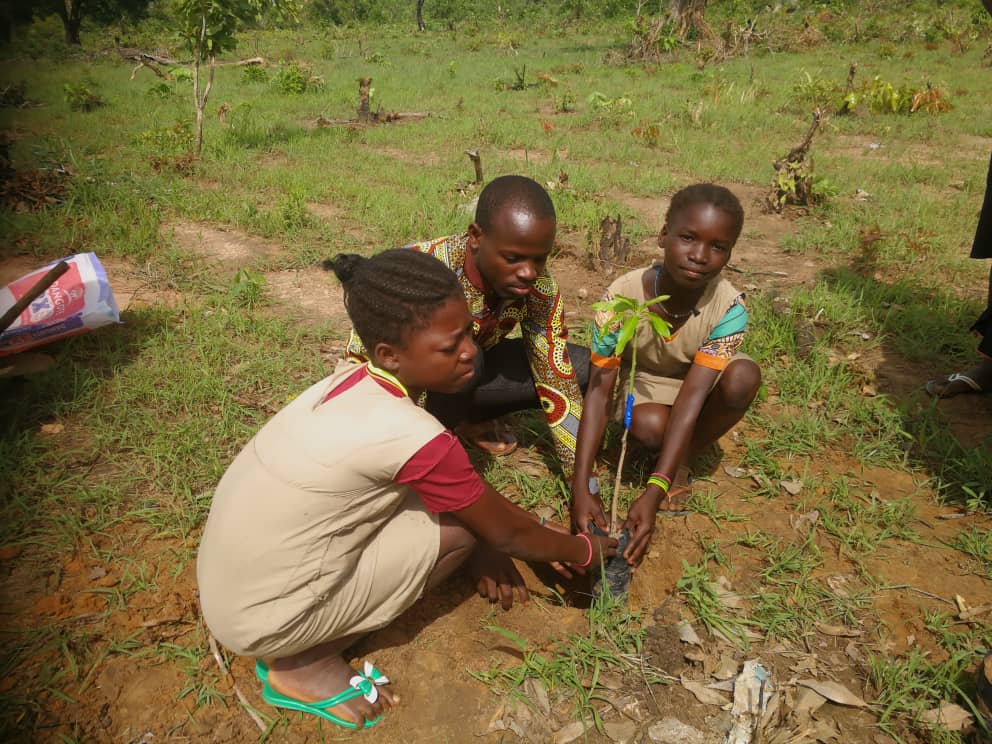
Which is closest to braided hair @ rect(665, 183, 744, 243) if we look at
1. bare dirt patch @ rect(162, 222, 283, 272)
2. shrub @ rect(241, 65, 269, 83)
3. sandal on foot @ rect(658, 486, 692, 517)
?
sandal on foot @ rect(658, 486, 692, 517)

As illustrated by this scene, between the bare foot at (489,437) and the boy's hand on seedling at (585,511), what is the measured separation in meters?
0.65

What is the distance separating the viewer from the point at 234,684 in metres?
1.76

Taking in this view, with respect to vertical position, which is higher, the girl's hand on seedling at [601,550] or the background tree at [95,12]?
the background tree at [95,12]

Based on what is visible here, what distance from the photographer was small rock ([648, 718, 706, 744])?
1.62 meters

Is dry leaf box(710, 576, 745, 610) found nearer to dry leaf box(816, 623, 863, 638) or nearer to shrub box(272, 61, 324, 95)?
dry leaf box(816, 623, 863, 638)

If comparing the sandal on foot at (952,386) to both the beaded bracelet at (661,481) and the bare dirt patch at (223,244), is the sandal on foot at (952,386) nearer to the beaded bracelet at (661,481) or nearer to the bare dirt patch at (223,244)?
the beaded bracelet at (661,481)

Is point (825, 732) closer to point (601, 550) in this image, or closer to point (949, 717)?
point (949, 717)

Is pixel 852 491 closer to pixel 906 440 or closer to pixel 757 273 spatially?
pixel 906 440

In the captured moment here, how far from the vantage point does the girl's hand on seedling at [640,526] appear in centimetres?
201

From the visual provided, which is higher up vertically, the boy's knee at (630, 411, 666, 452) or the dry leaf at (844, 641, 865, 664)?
the boy's knee at (630, 411, 666, 452)

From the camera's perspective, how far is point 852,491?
8.11ft

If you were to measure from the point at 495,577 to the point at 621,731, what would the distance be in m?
0.58

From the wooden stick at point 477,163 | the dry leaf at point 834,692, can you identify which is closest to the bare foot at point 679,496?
A: the dry leaf at point 834,692

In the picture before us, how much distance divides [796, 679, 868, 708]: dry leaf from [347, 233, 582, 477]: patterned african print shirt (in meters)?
1.03
